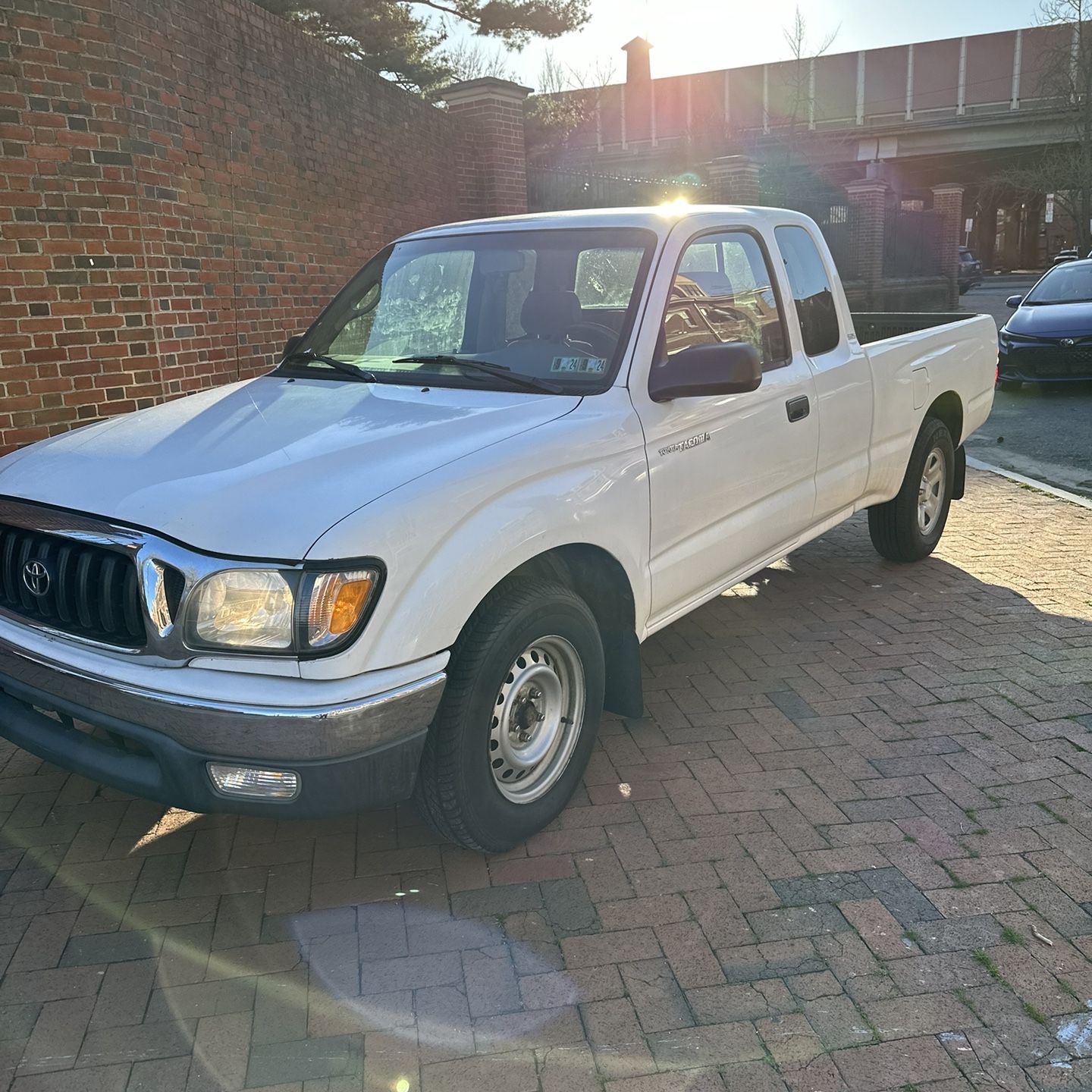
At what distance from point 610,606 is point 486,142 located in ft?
32.8

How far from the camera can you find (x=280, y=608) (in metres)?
2.60

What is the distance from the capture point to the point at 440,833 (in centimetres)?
311

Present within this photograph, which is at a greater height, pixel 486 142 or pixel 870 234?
pixel 486 142

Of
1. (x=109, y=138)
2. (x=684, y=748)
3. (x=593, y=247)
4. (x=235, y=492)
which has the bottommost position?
(x=684, y=748)

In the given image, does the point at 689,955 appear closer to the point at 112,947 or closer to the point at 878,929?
the point at 878,929

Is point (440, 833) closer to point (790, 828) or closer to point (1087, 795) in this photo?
point (790, 828)

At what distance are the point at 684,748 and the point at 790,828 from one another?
2.24 ft

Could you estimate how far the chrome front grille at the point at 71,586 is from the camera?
277cm

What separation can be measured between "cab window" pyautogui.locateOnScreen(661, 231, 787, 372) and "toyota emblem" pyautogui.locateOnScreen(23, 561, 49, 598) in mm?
2174

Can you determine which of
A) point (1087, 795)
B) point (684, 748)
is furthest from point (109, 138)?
point (1087, 795)

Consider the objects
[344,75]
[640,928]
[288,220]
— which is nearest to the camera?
[640,928]

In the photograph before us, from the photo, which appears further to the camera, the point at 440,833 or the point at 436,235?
the point at 436,235

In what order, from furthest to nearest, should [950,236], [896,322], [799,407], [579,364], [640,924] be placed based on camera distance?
[950,236], [896,322], [799,407], [579,364], [640,924]

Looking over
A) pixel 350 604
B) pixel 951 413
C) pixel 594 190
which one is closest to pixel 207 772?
pixel 350 604
